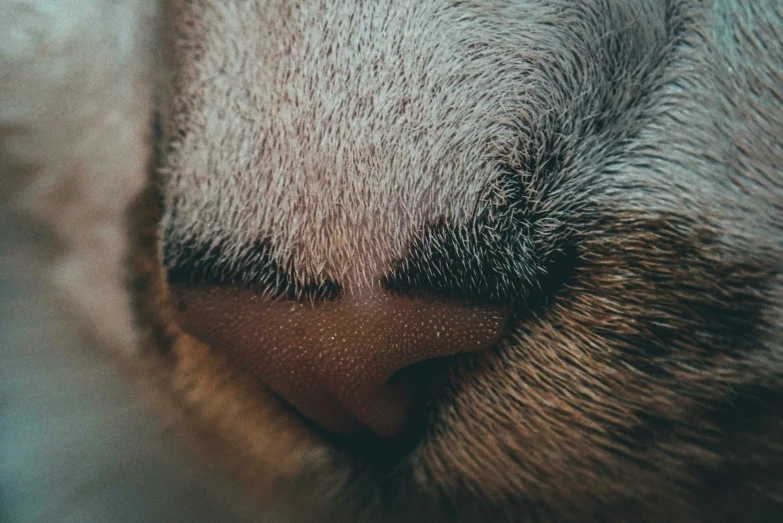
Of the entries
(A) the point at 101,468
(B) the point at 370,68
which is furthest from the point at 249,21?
(A) the point at 101,468

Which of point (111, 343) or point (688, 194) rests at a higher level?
point (688, 194)

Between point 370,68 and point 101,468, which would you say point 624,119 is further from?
point 101,468

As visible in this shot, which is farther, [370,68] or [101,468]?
[101,468]

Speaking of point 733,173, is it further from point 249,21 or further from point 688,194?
point 249,21

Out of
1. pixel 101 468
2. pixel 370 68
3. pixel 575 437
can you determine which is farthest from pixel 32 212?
pixel 575 437

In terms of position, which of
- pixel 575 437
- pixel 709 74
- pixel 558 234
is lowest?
pixel 575 437
